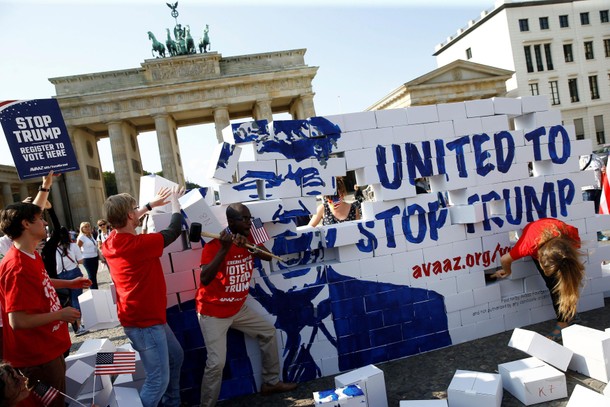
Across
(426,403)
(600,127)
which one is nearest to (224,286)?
(426,403)

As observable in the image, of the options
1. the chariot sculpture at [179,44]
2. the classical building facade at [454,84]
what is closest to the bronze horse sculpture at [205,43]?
the chariot sculpture at [179,44]

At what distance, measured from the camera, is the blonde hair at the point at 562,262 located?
3812mm

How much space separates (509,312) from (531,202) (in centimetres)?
127

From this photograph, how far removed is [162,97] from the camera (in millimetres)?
34906

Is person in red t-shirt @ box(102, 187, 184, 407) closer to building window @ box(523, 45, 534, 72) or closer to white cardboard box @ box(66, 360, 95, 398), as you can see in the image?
white cardboard box @ box(66, 360, 95, 398)

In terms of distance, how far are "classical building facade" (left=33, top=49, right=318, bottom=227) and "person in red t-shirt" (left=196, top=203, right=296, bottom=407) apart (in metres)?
31.4

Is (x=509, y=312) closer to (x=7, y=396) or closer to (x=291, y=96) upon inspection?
(x=7, y=396)

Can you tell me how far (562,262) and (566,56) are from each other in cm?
4951

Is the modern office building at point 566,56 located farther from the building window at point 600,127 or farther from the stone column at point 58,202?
the stone column at point 58,202

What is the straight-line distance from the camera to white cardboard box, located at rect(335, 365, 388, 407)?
10.9 ft

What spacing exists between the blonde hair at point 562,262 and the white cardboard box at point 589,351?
356 mm

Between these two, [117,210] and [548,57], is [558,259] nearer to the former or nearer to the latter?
[117,210]

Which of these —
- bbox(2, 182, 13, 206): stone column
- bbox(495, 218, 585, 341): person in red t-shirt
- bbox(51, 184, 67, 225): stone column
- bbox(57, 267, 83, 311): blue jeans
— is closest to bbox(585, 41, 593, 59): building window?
bbox(495, 218, 585, 341): person in red t-shirt

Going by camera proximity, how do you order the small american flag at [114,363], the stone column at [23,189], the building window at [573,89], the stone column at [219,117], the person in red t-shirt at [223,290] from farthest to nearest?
1. the building window at [573,89]
2. the stone column at [23,189]
3. the stone column at [219,117]
4. the person in red t-shirt at [223,290]
5. the small american flag at [114,363]
